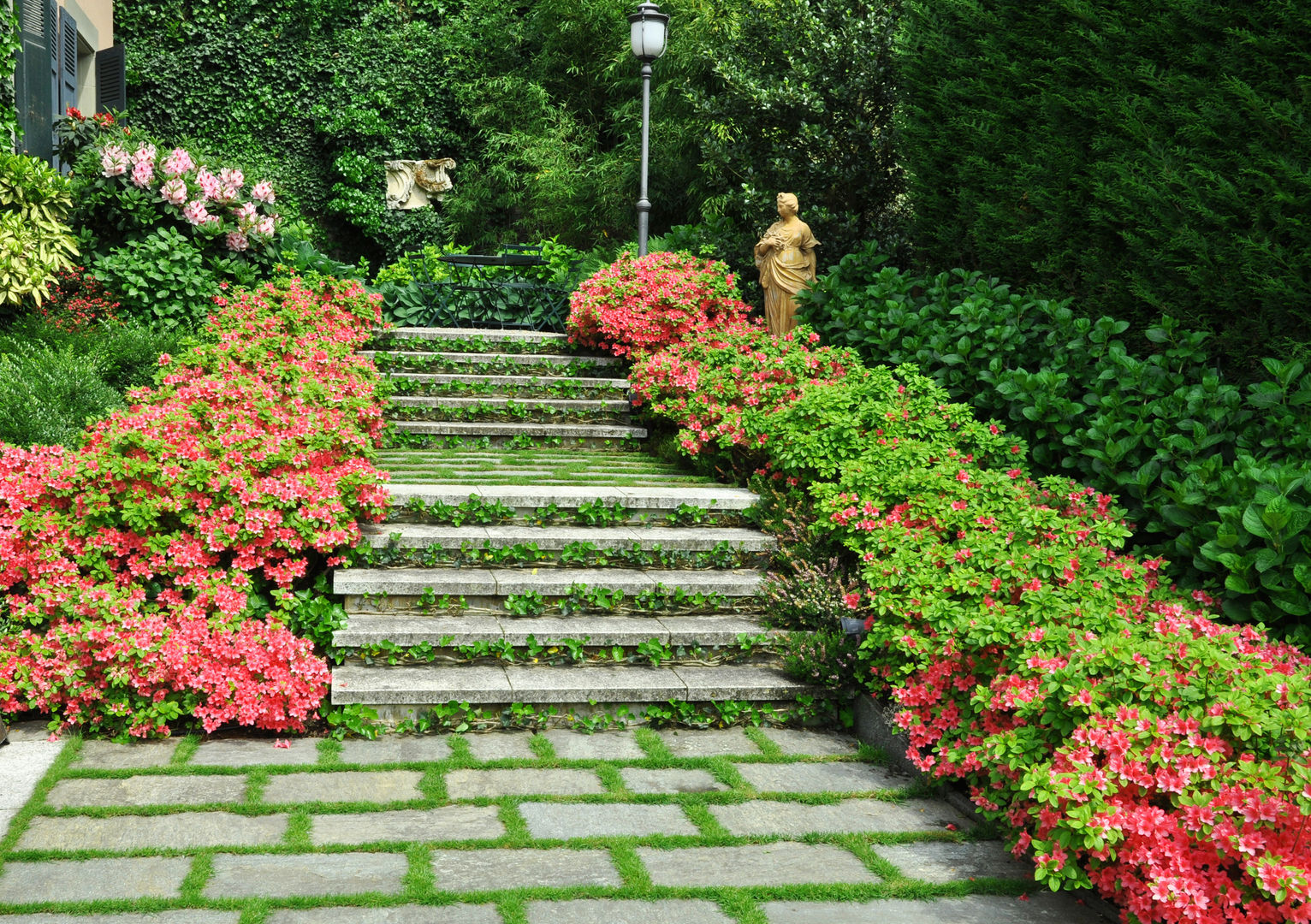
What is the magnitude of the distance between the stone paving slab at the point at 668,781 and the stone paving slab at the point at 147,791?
1.30 m

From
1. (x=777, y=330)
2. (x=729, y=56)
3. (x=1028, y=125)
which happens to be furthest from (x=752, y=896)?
(x=729, y=56)

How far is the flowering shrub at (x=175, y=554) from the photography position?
404 centimetres

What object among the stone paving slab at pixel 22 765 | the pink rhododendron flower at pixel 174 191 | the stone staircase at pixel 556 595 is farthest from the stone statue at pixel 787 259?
the stone paving slab at pixel 22 765

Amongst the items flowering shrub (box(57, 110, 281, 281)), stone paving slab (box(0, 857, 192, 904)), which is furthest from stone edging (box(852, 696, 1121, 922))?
flowering shrub (box(57, 110, 281, 281))

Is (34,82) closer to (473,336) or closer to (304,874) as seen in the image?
(473,336)

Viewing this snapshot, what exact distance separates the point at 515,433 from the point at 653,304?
5.27 ft

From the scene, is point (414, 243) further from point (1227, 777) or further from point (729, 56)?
point (1227, 777)

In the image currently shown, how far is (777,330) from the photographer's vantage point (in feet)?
28.4

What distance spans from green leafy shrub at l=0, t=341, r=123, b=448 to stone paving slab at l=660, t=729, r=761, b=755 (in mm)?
3006

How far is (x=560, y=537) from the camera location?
5.30 m

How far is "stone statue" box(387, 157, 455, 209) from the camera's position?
1806cm

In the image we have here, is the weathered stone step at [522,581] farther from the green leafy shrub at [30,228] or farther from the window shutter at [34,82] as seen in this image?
the window shutter at [34,82]

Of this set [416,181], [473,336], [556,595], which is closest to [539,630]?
[556,595]

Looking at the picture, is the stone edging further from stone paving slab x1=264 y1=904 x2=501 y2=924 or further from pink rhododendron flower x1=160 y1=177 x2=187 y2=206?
pink rhododendron flower x1=160 y1=177 x2=187 y2=206
